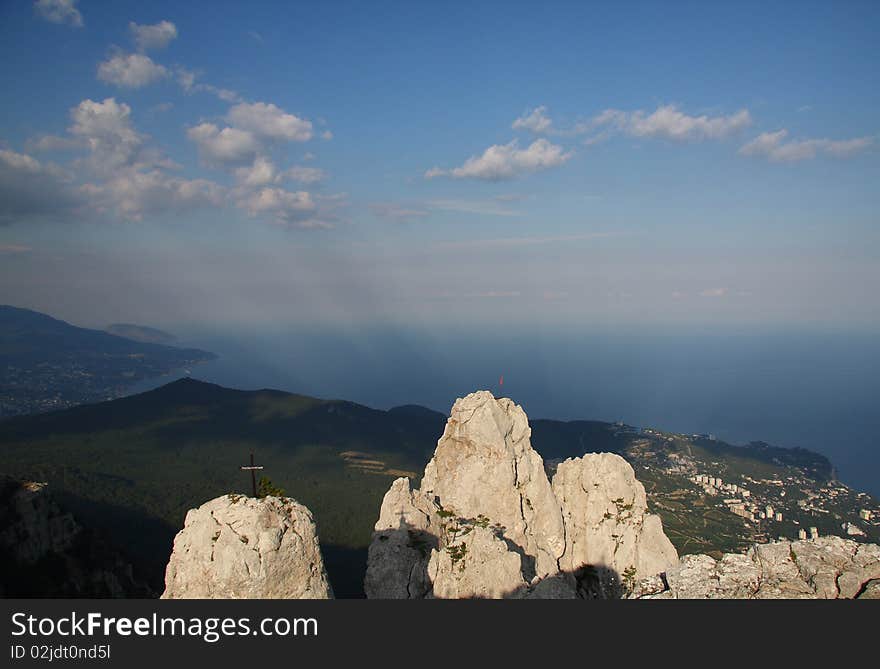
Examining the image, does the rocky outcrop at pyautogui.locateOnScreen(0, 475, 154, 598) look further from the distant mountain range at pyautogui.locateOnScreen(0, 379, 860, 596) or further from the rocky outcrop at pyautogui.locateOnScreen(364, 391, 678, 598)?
the rocky outcrop at pyautogui.locateOnScreen(364, 391, 678, 598)

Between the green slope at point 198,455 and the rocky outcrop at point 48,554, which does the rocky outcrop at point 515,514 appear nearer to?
the rocky outcrop at point 48,554

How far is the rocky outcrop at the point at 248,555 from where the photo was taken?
17.0 metres

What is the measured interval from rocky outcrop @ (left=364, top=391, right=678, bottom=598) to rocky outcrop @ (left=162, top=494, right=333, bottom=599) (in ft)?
35.2

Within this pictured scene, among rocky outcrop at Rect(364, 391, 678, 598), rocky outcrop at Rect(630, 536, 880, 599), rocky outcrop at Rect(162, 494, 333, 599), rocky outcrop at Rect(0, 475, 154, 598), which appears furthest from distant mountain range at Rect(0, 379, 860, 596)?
rocky outcrop at Rect(630, 536, 880, 599)

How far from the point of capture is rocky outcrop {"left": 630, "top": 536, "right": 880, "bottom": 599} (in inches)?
723

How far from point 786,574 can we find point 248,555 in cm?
2089

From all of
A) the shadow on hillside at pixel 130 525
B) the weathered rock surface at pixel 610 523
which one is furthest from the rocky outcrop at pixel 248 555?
the shadow on hillside at pixel 130 525

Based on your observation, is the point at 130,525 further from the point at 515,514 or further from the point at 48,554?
the point at 515,514

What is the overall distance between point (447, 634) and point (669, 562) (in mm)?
26119

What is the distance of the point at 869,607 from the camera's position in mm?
13430

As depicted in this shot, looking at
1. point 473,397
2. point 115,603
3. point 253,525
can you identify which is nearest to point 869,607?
point 253,525

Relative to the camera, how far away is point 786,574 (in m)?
19.5

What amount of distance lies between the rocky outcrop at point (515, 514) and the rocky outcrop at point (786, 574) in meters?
10.5

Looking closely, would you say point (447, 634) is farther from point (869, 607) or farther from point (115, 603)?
point (869, 607)
